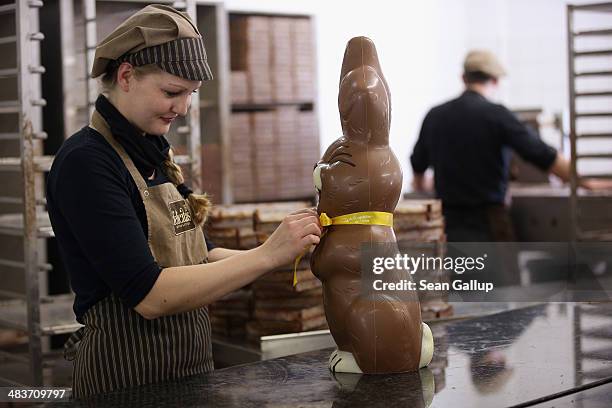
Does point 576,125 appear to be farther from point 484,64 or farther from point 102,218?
point 102,218

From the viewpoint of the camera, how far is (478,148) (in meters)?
4.38

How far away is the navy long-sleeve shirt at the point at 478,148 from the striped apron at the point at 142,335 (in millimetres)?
2613

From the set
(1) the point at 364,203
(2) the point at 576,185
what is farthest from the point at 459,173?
(1) the point at 364,203

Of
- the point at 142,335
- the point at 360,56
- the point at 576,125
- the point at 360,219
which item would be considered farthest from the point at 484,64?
the point at 142,335

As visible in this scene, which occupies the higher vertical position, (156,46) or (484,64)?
(484,64)

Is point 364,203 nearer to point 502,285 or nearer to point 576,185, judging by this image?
point 502,285

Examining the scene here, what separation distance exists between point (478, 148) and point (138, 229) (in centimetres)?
286

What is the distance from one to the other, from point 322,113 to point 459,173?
2600mm

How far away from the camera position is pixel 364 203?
6.09 feet

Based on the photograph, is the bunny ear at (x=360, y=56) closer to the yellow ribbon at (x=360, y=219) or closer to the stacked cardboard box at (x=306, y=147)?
the yellow ribbon at (x=360, y=219)

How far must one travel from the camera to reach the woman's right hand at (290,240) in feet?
6.09

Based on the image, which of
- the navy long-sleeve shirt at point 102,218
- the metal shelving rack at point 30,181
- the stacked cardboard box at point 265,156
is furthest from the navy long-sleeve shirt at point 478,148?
the navy long-sleeve shirt at point 102,218

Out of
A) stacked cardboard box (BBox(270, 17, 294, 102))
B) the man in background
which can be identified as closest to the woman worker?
the man in background

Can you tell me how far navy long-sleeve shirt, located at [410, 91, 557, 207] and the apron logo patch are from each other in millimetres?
2557
